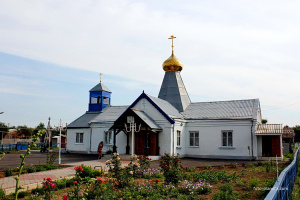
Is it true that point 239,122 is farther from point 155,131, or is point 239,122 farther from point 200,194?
point 200,194

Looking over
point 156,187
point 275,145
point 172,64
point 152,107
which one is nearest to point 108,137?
point 152,107

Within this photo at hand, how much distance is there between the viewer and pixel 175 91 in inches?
972

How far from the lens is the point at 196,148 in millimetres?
21562

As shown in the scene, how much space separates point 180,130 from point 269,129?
6.47 meters

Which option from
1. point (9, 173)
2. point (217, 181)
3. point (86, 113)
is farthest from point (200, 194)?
point (86, 113)

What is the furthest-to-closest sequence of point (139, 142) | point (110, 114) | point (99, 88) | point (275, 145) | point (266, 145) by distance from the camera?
1. point (99, 88)
2. point (110, 114)
3. point (139, 142)
4. point (266, 145)
5. point (275, 145)

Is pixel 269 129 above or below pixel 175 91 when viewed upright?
below

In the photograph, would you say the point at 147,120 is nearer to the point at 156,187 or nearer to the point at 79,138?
the point at 79,138

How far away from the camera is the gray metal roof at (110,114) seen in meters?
23.7

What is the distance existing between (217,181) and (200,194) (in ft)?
6.06

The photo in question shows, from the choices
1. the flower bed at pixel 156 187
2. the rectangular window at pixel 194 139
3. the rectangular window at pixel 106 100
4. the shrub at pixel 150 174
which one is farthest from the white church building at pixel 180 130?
the flower bed at pixel 156 187

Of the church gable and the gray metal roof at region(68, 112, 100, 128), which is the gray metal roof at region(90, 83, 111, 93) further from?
the church gable

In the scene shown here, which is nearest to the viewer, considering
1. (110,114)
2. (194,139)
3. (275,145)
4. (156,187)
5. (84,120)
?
(156,187)

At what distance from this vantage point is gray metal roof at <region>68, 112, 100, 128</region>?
81.3 ft
